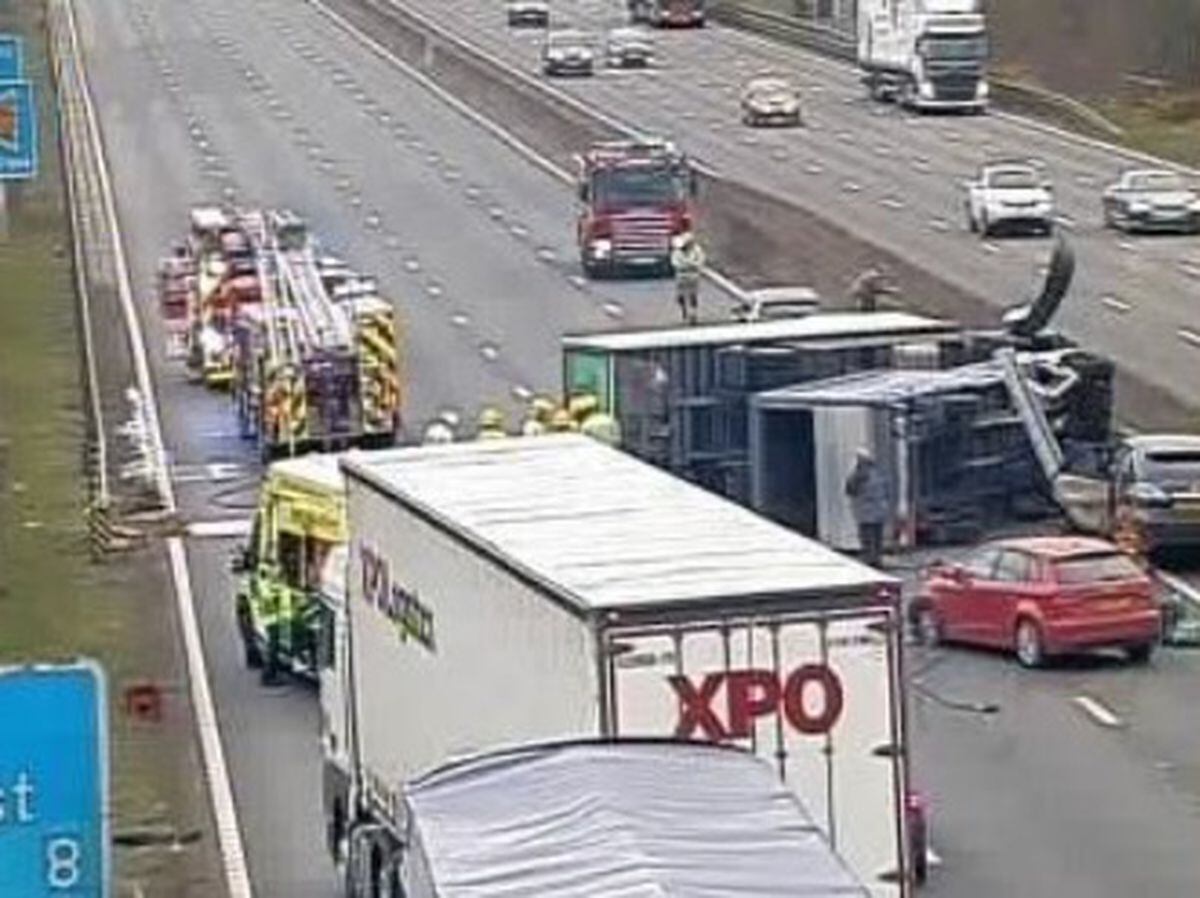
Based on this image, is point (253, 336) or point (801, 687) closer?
point (801, 687)

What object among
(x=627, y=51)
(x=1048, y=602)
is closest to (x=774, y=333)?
(x=1048, y=602)

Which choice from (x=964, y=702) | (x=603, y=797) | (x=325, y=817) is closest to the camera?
(x=603, y=797)

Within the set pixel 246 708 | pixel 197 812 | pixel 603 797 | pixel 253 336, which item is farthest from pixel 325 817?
pixel 253 336

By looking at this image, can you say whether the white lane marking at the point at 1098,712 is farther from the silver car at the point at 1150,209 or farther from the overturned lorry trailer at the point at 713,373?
the silver car at the point at 1150,209

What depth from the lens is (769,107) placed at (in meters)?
100

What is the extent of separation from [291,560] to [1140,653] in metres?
7.01

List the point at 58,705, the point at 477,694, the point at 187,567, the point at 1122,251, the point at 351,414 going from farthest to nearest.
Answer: the point at 1122,251 < the point at 351,414 < the point at 187,567 < the point at 477,694 < the point at 58,705

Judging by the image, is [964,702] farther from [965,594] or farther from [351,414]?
[351,414]

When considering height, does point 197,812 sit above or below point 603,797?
below

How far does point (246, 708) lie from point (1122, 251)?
3934 cm

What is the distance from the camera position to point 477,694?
77.6 ft

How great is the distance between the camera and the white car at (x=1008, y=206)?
248 feet

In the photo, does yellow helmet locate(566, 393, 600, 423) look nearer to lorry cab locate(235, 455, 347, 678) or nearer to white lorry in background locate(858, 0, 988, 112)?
lorry cab locate(235, 455, 347, 678)

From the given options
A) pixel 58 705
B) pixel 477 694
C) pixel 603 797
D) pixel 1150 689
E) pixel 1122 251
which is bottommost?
pixel 1122 251
